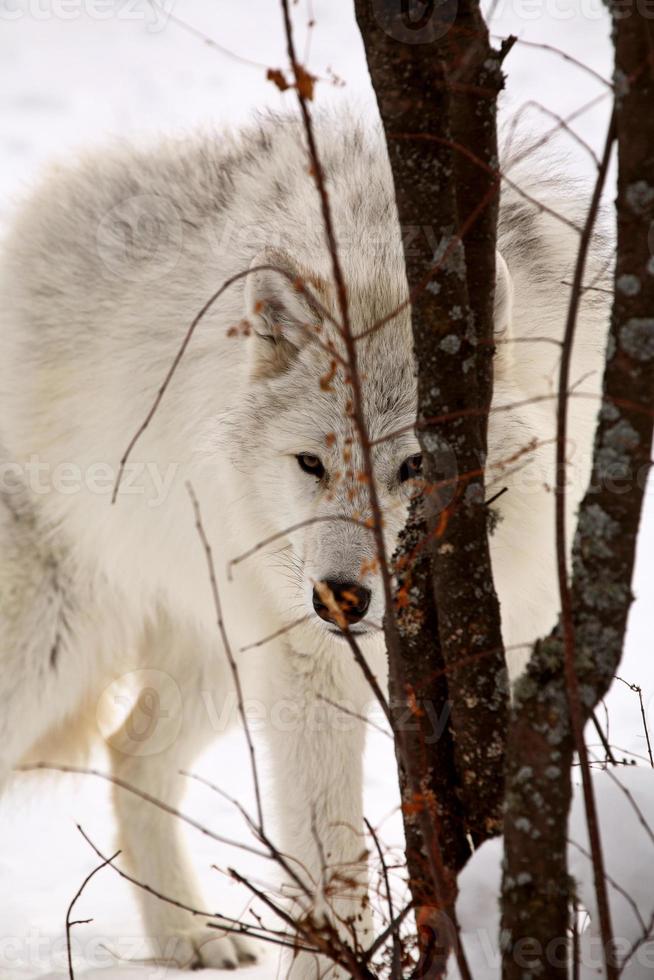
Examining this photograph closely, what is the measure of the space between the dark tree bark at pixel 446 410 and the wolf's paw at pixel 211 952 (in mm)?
2642

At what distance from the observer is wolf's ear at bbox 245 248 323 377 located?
10.2ft

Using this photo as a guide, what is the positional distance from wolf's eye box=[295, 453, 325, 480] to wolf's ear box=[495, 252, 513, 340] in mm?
653

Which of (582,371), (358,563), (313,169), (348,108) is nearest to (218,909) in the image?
(358,563)

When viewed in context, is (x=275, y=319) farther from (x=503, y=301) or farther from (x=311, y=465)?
(x=503, y=301)

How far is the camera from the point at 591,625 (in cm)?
151

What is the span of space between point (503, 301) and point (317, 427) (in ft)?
2.19

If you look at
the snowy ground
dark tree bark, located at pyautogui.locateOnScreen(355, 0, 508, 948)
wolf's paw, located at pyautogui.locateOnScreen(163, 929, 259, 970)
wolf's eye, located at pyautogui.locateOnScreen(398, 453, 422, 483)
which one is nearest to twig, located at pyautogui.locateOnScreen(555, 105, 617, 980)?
dark tree bark, located at pyautogui.locateOnScreen(355, 0, 508, 948)

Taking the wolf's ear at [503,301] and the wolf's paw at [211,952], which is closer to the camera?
the wolf's ear at [503,301]

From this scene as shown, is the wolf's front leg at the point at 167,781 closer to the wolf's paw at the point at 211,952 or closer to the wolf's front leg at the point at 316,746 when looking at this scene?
the wolf's paw at the point at 211,952

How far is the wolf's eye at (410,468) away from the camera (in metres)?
2.93

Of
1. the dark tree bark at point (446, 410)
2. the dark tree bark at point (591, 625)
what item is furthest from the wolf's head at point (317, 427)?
the dark tree bark at point (591, 625)

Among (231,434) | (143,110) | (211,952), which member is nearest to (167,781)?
(211,952)

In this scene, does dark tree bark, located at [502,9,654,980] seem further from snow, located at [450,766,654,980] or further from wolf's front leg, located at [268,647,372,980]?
wolf's front leg, located at [268,647,372,980]

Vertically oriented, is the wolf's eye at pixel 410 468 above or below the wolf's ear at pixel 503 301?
below
